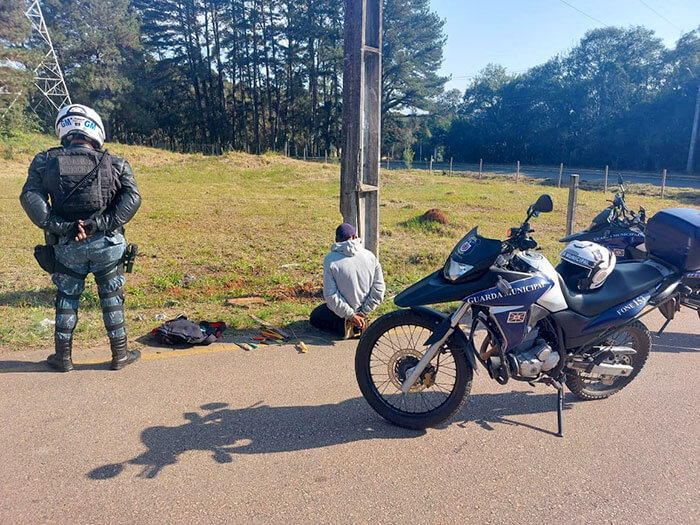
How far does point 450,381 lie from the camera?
3.60 m

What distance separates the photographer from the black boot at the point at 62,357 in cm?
404

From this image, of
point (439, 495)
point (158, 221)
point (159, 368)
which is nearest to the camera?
point (439, 495)

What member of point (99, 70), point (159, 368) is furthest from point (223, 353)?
point (99, 70)

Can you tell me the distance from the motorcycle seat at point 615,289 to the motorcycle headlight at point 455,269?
2.39 feet

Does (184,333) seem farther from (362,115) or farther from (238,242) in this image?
(238,242)

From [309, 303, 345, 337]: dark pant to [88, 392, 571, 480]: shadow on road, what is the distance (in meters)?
1.36

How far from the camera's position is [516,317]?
125 inches

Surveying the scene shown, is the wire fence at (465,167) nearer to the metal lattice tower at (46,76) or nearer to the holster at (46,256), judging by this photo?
the metal lattice tower at (46,76)

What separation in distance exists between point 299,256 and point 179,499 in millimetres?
6431

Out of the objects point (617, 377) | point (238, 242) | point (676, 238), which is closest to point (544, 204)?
point (676, 238)

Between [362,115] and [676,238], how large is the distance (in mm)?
3384

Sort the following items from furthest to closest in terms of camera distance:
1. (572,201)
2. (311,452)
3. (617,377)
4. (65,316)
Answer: (572,201), (65,316), (617,377), (311,452)

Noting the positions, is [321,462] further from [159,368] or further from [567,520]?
[159,368]

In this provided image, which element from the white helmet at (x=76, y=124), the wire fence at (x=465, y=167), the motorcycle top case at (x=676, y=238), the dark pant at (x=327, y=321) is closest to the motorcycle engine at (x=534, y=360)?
the motorcycle top case at (x=676, y=238)
